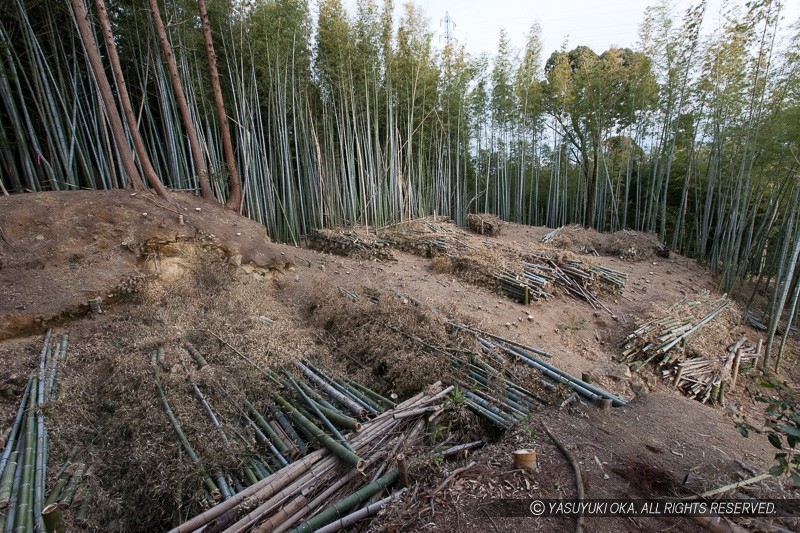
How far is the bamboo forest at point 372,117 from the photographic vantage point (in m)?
4.47

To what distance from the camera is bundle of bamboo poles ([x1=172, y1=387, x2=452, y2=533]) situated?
1507 millimetres

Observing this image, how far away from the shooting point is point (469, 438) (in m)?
2.05

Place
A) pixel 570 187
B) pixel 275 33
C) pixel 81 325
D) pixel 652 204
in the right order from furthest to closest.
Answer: pixel 570 187
pixel 652 204
pixel 275 33
pixel 81 325

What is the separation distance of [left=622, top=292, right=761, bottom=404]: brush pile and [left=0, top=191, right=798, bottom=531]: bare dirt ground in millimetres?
140

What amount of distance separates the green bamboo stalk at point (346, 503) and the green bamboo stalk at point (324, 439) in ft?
0.41

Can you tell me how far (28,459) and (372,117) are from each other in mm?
8212

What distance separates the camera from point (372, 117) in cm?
834

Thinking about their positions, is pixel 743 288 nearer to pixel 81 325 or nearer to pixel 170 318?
pixel 170 318

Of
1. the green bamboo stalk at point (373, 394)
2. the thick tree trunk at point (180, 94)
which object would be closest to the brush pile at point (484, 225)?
the thick tree trunk at point (180, 94)

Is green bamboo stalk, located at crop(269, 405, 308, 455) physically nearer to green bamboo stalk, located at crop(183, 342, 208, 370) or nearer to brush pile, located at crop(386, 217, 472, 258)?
green bamboo stalk, located at crop(183, 342, 208, 370)

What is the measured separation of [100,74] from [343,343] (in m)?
3.89

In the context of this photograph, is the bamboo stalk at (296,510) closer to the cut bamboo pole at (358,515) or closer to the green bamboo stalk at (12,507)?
the cut bamboo pole at (358,515)

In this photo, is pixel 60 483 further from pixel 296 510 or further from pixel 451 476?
pixel 451 476

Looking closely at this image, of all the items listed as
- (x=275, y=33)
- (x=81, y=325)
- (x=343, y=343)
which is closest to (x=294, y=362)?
(x=343, y=343)
